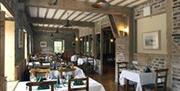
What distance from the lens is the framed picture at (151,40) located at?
5.80 metres

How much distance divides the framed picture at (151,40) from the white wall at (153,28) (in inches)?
3.9

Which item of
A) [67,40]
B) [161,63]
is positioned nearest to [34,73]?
[161,63]

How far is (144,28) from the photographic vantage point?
6480mm

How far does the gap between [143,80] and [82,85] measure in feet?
6.64

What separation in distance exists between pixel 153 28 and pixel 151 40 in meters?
0.37

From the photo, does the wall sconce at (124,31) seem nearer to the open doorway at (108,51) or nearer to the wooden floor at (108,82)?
the wooden floor at (108,82)

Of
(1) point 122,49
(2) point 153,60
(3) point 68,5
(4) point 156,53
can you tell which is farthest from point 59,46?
(4) point 156,53

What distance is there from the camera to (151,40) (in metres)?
6.03

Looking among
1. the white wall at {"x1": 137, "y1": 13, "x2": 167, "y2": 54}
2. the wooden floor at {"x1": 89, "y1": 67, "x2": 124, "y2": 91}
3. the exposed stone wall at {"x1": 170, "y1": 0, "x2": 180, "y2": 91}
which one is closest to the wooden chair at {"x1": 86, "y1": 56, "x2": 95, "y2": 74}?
the wooden floor at {"x1": 89, "y1": 67, "x2": 124, "y2": 91}

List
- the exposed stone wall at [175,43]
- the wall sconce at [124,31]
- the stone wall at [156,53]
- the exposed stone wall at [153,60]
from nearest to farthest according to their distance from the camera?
the exposed stone wall at [175,43] < the stone wall at [156,53] < the exposed stone wall at [153,60] < the wall sconce at [124,31]

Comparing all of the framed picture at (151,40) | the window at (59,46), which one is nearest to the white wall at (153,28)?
the framed picture at (151,40)

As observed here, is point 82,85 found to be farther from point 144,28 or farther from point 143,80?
point 144,28

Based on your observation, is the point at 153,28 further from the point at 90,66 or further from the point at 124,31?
the point at 90,66

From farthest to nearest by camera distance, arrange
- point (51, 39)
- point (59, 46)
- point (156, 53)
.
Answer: point (59, 46), point (51, 39), point (156, 53)
